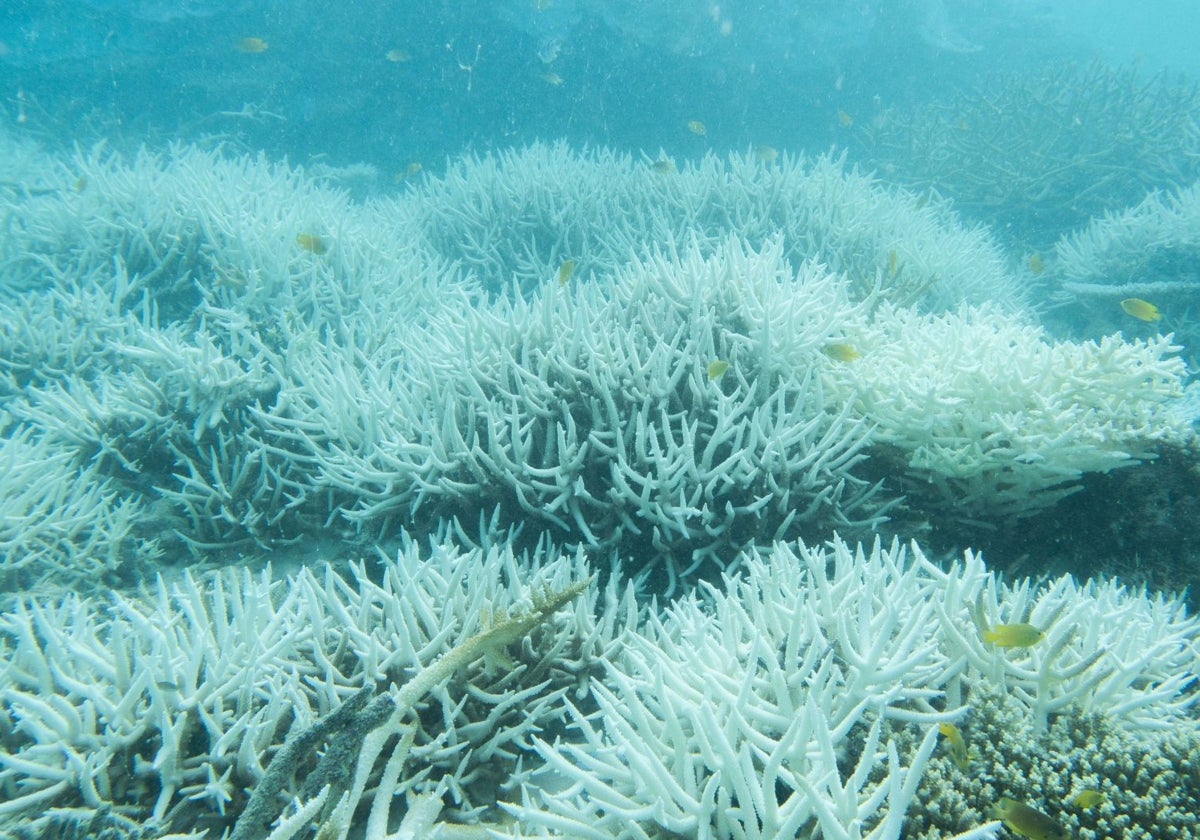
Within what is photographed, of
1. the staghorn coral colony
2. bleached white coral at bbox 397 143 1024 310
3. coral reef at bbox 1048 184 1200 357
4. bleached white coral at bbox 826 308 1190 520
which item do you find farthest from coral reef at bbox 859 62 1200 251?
bleached white coral at bbox 826 308 1190 520

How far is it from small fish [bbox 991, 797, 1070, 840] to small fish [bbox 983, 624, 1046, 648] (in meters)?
0.41

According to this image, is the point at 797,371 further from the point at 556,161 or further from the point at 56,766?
the point at 556,161

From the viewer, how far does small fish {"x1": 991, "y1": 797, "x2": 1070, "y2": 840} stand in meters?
1.30

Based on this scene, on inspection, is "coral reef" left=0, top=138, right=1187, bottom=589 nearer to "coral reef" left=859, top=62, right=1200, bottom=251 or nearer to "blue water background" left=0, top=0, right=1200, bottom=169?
"coral reef" left=859, top=62, right=1200, bottom=251

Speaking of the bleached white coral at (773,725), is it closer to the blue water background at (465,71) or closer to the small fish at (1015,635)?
the small fish at (1015,635)

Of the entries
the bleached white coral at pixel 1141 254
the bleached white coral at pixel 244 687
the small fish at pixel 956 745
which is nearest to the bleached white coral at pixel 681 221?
the bleached white coral at pixel 1141 254

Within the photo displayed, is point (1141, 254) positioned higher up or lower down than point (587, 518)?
higher up

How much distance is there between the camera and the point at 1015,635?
64.4 inches

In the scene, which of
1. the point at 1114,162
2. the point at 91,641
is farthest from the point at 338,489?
the point at 1114,162

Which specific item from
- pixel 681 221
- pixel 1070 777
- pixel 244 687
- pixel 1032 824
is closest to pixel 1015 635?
pixel 1070 777

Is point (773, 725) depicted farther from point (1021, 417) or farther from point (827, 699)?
point (1021, 417)

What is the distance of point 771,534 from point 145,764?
234 centimetres

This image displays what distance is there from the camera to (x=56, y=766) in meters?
1.76

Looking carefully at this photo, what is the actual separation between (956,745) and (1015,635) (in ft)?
1.10
